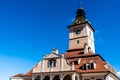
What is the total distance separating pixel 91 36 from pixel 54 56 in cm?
1942

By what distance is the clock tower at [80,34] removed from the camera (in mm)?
54469

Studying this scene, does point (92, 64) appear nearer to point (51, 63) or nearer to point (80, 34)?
point (51, 63)

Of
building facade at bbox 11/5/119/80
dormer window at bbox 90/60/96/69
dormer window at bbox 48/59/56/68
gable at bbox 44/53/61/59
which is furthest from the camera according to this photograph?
gable at bbox 44/53/61/59

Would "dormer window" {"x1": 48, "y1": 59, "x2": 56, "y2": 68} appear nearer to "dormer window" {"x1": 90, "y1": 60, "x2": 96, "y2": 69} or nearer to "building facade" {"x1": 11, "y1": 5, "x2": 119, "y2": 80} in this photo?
"building facade" {"x1": 11, "y1": 5, "x2": 119, "y2": 80}

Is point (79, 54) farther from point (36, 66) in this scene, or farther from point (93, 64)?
point (36, 66)

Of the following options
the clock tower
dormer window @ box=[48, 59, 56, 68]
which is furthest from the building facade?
the clock tower

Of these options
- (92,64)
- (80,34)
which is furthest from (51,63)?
(80,34)

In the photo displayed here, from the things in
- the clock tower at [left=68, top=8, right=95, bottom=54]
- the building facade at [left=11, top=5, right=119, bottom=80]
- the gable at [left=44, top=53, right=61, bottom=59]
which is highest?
the clock tower at [left=68, top=8, right=95, bottom=54]

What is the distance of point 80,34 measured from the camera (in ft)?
184

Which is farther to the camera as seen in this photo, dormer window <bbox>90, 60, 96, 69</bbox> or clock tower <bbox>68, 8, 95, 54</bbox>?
clock tower <bbox>68, 8, 95, 54</bbox>

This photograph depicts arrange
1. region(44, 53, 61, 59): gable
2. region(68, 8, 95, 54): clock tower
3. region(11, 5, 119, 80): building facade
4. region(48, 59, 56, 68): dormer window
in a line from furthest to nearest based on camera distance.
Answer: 1. region(68, 8, 95, 54): clock tower
2. region(44, 53, 61, 59): gable
3. region(48, 59, 56, 68): dormer window
4. region(11, 5, 119, 80): building facade

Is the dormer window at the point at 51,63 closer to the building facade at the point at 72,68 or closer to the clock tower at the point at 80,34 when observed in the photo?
the building facade at the point at 72,68

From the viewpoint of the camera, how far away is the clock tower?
179 ft

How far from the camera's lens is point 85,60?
145ft
